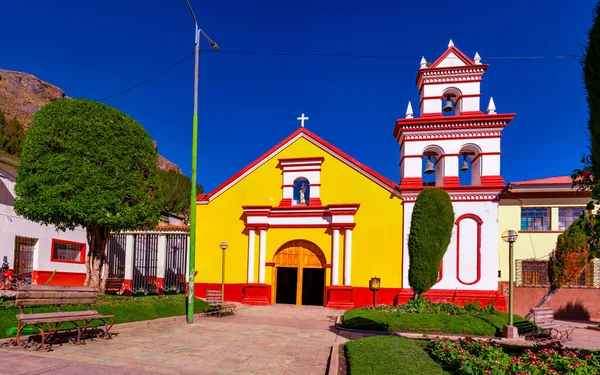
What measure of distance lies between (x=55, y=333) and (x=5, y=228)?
13871mm

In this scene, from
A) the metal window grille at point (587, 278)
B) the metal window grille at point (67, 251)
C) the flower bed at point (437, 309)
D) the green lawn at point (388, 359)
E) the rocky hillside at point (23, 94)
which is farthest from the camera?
the rocky hillside at point (23, 94)

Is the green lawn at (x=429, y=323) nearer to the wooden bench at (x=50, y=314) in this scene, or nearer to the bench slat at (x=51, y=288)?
the wooden bench at (x=50, y=314)

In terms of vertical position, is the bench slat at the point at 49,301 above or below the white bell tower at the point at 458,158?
below

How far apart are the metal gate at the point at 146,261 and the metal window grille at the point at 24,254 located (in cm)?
495

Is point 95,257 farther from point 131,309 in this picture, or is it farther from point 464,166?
point 464,166

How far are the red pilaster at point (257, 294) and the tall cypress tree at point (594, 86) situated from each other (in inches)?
614

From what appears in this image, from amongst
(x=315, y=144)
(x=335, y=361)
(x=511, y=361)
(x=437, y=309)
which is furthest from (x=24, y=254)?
(x=511, y=361)

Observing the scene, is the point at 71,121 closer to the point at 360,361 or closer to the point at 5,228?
the point at 5,228

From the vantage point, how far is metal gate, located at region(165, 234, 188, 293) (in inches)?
893

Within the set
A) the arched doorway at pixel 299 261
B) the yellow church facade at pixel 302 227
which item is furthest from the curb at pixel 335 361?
the arched doorway at pixel 299 261

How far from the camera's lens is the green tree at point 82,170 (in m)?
12.8

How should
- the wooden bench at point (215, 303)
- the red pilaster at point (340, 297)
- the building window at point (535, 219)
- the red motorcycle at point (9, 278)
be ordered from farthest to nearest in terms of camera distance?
the building window at point (535, 219), the red pilaster at point (340, 297), the red motorcycle at point (9, 278), the wooden bench at point (215, 303)

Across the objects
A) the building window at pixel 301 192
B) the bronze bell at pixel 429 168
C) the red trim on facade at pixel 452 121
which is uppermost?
the red trim on facade at pixel 452 121

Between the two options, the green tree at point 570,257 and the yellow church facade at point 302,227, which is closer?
the green tree at point 570,257
